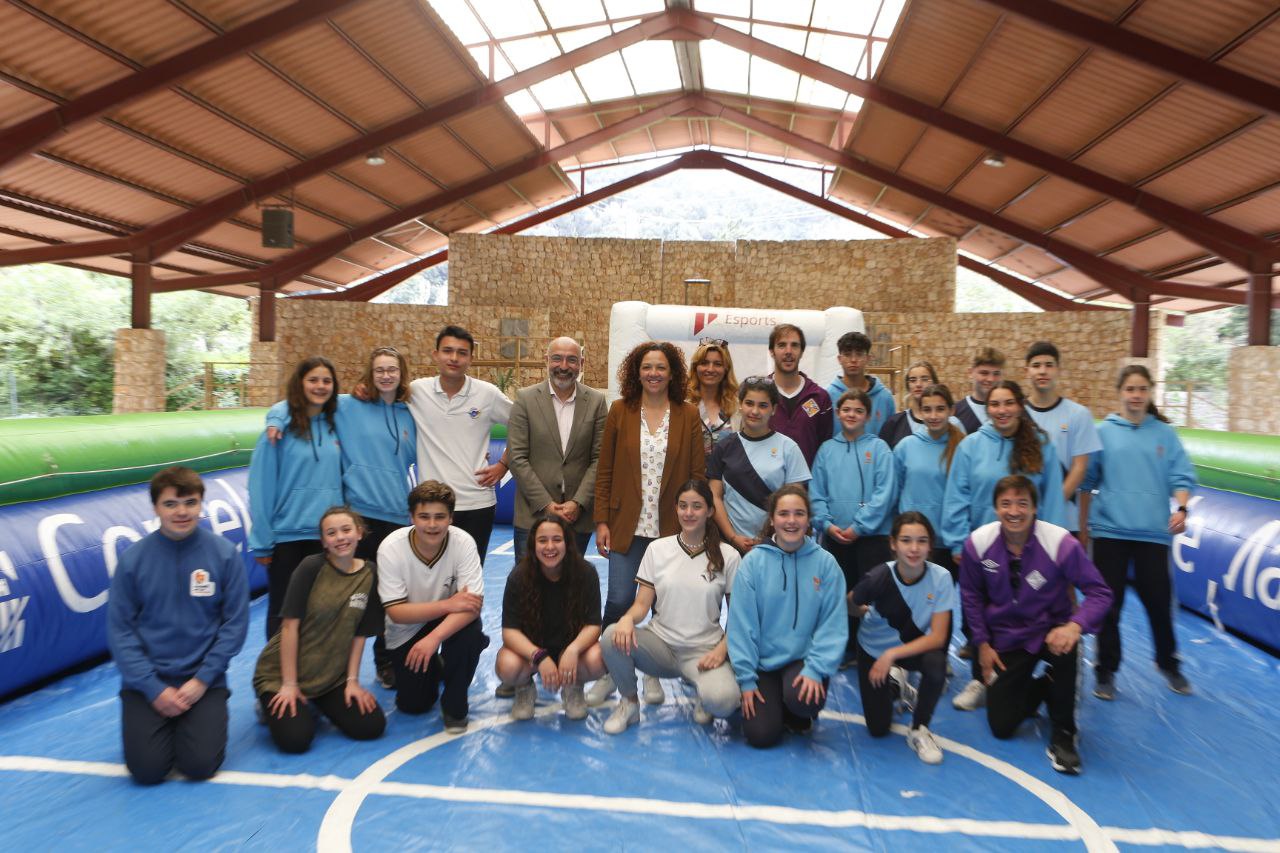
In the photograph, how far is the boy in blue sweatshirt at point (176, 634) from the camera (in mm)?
2842

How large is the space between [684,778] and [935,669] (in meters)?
1.15

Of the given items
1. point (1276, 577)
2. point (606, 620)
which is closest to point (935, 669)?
point (606, 620)

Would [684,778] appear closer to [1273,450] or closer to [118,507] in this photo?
[118,507]

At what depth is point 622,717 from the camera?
11.0ft

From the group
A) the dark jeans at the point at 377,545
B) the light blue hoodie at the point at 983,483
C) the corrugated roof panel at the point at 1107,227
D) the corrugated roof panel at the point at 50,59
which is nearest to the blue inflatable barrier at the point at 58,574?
the dark jeans at the point at 377,545

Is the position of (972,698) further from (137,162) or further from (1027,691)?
(137,162)

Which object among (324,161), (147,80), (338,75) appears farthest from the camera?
(324,161)

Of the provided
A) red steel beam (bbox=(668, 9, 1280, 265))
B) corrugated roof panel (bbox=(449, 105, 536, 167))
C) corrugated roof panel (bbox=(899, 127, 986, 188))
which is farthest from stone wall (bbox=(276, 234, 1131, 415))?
red steel beam (bbox=(668, 9, 1280, 265))

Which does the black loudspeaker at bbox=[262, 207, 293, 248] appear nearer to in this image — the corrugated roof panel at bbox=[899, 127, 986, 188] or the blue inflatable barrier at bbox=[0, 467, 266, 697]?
the blue inflatable barrier at bbox=[0, 467, 266, 697]

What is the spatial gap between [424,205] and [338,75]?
585cm

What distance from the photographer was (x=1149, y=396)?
389 centimetres

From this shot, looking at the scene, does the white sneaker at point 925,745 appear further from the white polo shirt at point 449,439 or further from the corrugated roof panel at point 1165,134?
the corrugated roof panel at point 1165,134

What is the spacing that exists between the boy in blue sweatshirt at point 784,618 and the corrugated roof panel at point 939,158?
466 inches

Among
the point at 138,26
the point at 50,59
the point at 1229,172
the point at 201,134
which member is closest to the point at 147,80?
the point at 138,26
